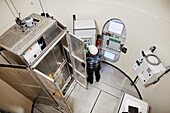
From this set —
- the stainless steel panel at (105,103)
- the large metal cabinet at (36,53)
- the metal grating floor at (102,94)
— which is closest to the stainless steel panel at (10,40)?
the large metal cabinet at (36,53)

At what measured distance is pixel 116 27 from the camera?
3119 millimetres

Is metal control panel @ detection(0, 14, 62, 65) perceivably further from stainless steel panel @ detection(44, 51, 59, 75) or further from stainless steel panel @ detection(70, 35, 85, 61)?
stainless steel panel @ detection(70, 35, 85, 61)

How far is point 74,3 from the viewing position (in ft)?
10.3

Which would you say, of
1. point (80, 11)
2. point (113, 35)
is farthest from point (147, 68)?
point (80, 11)

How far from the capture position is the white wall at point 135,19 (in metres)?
2.22

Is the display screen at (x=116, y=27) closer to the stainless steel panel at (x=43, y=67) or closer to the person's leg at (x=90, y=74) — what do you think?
the person's leg at (x=90, y=74)

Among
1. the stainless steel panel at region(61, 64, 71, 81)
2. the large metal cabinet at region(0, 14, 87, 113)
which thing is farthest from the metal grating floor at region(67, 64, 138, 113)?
the large metal cabinet at region(0, 14, 87, 113)

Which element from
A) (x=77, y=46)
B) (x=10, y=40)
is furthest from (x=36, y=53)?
(x=77, y=46)

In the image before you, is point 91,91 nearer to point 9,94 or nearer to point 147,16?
point 9,94

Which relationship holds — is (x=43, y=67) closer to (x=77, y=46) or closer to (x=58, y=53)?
(x=58, y=53)

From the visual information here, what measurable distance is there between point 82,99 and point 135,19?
2.72 m

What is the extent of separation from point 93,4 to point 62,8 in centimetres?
91

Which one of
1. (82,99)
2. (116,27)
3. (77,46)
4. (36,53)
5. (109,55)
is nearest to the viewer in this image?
(36,53)

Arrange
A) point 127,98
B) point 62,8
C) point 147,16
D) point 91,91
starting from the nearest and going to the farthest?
point 147,16
point 127,98
point 62,8
point 91,91
